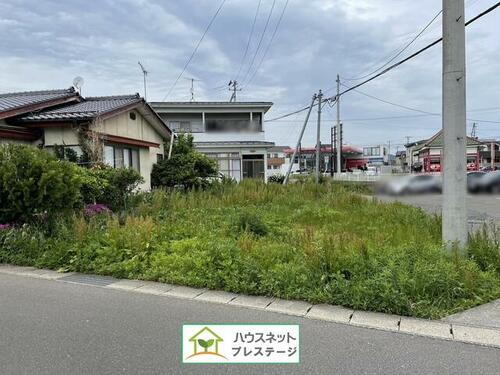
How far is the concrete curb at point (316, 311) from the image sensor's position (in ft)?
11.3

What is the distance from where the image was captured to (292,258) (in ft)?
17.1

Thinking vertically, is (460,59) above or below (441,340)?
above

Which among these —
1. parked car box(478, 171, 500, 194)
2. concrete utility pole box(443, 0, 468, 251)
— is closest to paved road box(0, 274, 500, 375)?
concrete utility pole box(443, 0, 468, 251)

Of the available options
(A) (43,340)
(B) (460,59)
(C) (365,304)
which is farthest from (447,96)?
(A) (43,340)

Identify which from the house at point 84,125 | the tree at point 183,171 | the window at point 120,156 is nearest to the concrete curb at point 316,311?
the house at point 84,125

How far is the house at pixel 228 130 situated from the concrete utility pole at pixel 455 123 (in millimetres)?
21045

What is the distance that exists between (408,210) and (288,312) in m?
5.79

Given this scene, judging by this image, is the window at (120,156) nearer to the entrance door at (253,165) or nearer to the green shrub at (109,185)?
the green shrub at (109,185)

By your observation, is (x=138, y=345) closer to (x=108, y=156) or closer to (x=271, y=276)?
(x=271, y=276)

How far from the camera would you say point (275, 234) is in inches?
281

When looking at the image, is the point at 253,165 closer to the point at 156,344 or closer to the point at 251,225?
the point at 251,225

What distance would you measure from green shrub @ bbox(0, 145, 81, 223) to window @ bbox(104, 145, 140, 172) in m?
4.81

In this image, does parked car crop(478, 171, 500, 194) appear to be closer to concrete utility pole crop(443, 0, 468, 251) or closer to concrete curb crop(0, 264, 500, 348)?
concrete utility pole crop(443, 0, 468, 251)

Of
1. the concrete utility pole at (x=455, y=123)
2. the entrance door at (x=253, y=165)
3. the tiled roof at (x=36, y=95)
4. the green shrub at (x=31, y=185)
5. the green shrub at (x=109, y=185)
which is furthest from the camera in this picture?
the entrance door at (x=253, y=165)
